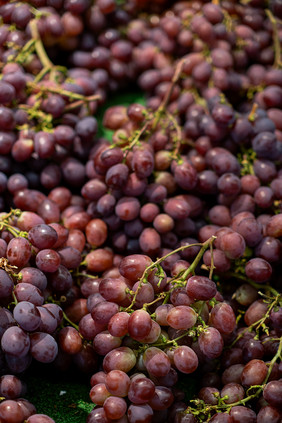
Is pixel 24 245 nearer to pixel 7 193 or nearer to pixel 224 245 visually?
pixel 7 193

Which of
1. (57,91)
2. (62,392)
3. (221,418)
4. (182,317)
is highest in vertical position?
(57,91)

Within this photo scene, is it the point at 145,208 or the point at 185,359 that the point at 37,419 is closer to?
the point at 185,359

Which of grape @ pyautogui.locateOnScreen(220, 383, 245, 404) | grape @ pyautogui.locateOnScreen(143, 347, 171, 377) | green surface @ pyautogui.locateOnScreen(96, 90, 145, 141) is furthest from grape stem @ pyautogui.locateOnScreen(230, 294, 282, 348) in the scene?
green surface @ pyautogui.locateOnScreen(96, 90, 145, 141)

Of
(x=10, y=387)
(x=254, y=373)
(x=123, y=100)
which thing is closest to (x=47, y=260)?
(x=10, y=387)

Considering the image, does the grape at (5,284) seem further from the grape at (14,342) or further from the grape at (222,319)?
the grape at (222,319)

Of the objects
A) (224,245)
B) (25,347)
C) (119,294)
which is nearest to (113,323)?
(119,294)

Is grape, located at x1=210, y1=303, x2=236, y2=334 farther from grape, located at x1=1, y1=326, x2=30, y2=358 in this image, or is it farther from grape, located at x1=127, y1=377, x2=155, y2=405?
grape, located at x1=1, y1=326, x2=30, y2=358

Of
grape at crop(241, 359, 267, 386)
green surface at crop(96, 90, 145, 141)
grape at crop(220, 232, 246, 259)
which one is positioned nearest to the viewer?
grape at crop(241, 359, 267, 386)

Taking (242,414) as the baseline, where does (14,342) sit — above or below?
above
